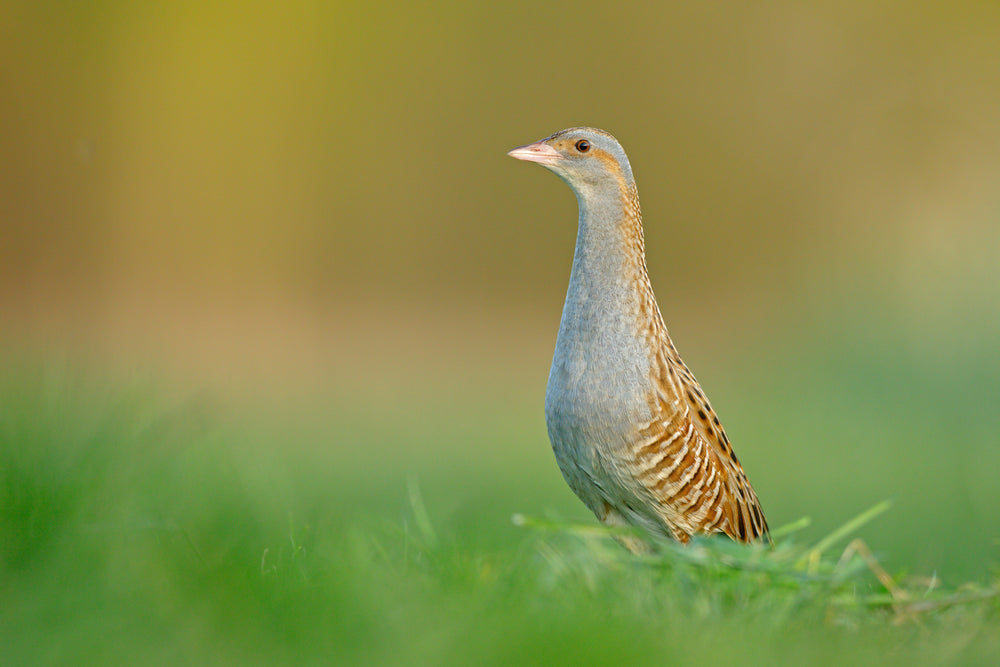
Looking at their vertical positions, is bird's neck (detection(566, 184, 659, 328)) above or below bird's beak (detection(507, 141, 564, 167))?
below

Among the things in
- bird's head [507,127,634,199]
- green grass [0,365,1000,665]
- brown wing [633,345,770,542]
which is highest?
bird's head [507,127,634,199]

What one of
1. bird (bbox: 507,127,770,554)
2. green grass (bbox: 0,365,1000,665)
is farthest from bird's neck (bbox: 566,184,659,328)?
green grass (bbox: 0,365,1000,665)

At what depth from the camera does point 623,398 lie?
257cm

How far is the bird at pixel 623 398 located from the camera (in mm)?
2570

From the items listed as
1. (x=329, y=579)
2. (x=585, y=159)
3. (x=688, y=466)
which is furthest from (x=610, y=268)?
(x=329, y=579)

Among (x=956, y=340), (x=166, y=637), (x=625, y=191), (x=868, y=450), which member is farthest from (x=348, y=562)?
(x=956, y=340)

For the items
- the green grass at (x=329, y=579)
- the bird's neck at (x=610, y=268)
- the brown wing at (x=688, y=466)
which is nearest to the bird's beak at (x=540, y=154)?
the bird's neck at (x=610, y=268)

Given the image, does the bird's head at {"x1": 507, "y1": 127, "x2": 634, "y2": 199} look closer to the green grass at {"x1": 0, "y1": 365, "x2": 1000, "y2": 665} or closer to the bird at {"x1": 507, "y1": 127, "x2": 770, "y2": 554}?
the bird at {"x1": 507, "y1": 127, "x2": 770, "y2": 554}

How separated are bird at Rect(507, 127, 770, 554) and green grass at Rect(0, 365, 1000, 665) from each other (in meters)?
0.69

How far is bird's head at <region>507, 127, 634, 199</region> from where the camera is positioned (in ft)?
9.52

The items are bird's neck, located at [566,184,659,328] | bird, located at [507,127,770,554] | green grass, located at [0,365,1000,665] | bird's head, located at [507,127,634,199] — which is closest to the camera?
green grass, located at [0,365,1000,665]

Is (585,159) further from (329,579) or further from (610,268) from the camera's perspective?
(329,579)

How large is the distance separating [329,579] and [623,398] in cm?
Result: 141

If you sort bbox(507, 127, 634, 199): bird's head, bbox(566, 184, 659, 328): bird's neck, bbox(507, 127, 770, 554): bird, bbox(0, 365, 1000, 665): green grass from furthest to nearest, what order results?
1. bbox(507, 127, 634, 199): bird's head
2. bbox(566, 184, 659, 328): bird's neck
3. bbox(507, 127, 770, 554): bird
4. bbox(0, 365, 1000, 665): green grass
